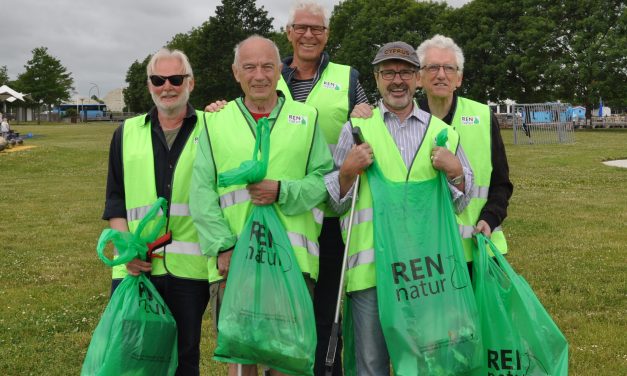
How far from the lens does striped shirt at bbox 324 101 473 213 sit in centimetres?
336

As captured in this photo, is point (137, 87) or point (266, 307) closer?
point (266, 307)

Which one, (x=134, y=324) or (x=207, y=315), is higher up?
(x=134, y=324)

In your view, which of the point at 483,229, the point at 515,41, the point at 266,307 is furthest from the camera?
the point at 515,41

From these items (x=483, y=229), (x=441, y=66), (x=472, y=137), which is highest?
(x=441, y=66)

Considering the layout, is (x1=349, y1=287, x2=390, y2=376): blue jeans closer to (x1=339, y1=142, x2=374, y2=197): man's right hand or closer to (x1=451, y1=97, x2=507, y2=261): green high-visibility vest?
(x1=339, y1=142, x2=374, y2=197): man's right hand

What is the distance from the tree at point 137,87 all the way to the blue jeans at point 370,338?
8530 cm

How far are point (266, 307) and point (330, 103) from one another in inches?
56.5

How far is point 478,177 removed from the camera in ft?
12.3

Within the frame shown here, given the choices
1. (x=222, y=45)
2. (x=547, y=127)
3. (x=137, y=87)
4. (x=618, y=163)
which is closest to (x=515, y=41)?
(x=547, y=127)

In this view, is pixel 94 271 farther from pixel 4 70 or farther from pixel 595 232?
pixel 4 70

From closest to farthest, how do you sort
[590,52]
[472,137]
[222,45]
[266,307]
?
[266,307] → [472,137] → [590,52] → [222,45]

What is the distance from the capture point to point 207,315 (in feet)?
21.4

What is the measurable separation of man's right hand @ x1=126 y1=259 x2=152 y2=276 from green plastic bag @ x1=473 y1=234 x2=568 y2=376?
72.4 inches

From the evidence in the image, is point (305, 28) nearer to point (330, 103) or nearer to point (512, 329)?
point (330, 103)
